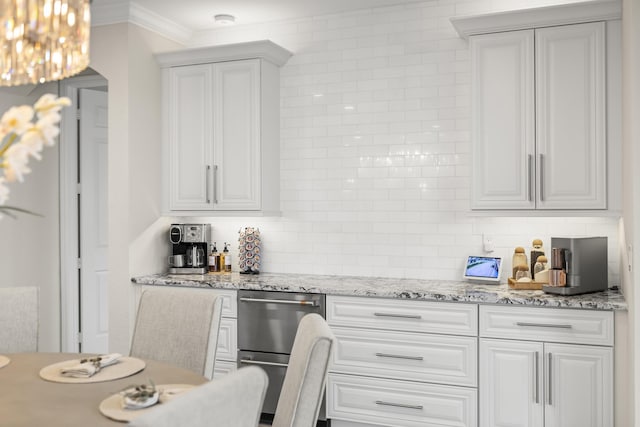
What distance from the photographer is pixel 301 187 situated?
456 centimetres

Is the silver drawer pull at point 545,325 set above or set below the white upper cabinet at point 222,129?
below

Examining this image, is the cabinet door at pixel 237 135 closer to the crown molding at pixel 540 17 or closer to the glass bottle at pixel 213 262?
the glass bottle at pixel 213 262

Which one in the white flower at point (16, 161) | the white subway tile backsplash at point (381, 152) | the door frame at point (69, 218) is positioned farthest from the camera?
the door frame at point (69, 218)

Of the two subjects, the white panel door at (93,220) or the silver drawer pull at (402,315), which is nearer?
the silver drawer pull at (402,315)

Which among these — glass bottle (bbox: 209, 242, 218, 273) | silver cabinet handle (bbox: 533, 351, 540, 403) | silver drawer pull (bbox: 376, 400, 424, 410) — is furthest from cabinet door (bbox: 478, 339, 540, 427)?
glass bottle (bbox: 209, 242, 218, 273)

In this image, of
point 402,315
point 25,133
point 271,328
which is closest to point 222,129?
Result: point 271,328

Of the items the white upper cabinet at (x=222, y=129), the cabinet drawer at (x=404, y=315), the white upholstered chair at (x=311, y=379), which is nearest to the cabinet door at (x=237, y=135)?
the white upper cabinet at (x=222, y=129)

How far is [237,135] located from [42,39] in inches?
91.0

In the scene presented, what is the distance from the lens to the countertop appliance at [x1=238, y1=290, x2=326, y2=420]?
3.89m

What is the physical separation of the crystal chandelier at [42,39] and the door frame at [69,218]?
2.95m

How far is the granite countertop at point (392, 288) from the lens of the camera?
10.9ft

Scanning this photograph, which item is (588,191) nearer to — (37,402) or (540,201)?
(540,201)

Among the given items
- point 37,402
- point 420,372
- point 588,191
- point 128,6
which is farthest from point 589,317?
point 128,6

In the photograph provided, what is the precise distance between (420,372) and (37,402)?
2158 mm
